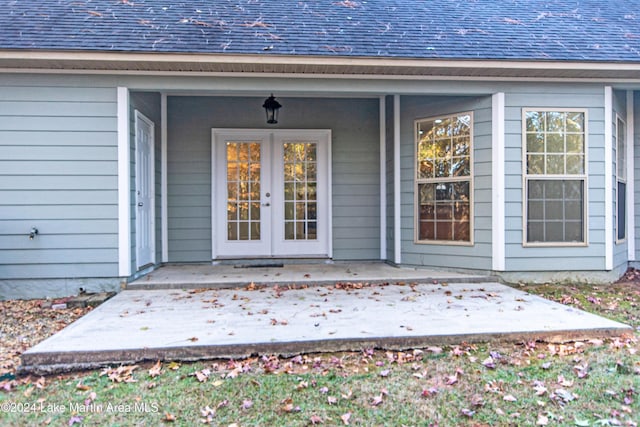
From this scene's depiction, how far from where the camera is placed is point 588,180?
4.80 metres

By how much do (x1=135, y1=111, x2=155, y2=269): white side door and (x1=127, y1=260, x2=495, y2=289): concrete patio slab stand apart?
31cm

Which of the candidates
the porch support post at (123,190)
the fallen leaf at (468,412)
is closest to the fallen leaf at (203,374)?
the fallen leaf at (468,412)

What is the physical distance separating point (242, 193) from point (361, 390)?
13.3ft

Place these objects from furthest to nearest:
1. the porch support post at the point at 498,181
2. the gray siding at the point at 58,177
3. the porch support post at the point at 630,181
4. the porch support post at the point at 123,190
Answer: the porch support post at the point at 630,181 → the porch support post at the point at 498,181 → the porch support post at the point at 123,190 → the gray siding at the point at 58,177

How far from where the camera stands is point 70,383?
2332 mm

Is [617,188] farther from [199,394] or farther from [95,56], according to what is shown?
[95,56]

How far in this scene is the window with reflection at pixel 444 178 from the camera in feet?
16.2

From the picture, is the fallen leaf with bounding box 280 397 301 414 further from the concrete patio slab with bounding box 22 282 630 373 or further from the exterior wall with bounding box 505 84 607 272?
the exterior wall with bounding box 505 84 607 272

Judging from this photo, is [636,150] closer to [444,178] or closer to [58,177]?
[444,178]

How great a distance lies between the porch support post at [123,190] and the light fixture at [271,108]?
1.67m

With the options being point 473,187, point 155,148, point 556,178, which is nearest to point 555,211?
point 556,178

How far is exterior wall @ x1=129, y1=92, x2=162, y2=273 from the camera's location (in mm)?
4535

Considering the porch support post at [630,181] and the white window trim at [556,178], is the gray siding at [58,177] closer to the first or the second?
the white window trim at [556,178]

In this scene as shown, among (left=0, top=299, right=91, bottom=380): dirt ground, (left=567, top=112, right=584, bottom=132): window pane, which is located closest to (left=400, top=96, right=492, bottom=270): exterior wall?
(left=567, top=112, right=584, bottom=132): window pane
